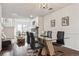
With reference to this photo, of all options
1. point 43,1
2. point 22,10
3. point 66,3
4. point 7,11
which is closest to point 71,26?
point 66,3

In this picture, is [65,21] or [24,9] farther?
[65,21]

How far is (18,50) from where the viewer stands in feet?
8.89

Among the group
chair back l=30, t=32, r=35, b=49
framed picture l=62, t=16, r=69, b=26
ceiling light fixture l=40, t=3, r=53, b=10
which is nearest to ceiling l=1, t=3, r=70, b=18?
ceiling light fixture l=40, t=3, r=53, b=10

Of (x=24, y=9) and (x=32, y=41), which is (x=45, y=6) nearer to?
(x=24, y=9)

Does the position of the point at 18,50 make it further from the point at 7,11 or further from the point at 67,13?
the point at 67,13

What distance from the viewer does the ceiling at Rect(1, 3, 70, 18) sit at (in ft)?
8.35

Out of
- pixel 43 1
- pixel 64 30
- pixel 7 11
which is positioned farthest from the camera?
pixel 64 30

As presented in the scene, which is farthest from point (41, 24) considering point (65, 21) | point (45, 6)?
point (65, 21)

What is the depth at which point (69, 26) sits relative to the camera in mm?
2822

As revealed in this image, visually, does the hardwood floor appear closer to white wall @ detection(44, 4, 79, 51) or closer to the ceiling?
white wall @ detection(44, 4, 79, 51)

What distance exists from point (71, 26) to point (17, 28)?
43.8 inches

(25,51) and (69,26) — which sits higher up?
(69,26)

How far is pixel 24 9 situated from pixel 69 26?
988 mm

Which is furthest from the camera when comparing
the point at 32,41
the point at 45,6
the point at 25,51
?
the point at 32,41
